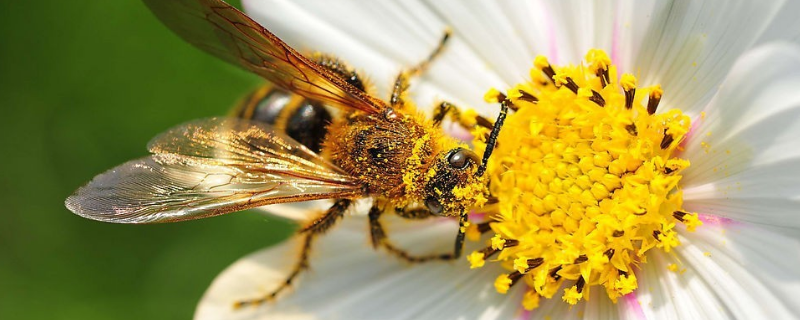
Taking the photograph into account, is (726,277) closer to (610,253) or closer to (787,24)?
(610,253)

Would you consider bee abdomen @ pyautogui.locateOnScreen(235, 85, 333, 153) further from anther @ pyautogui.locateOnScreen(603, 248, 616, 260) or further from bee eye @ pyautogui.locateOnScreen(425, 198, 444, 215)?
anther @ pyautogui.locateOnScreen(603, 248, 616, 260)

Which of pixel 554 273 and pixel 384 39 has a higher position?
pixel 384 39

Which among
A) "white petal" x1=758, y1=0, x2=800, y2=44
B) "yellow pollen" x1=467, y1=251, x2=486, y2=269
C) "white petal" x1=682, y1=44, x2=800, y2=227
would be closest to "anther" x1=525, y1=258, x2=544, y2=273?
"yellow pollen" x1=467, y1=251, x2=486, y2=269

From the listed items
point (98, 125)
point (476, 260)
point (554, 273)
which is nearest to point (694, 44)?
point (554, 273)

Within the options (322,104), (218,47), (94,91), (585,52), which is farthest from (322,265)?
(94,91)

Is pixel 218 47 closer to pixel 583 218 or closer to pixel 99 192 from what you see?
pixel 99 192

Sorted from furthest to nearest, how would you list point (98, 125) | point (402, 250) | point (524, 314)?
1. point (98, 125)
2. point (402, 250)
3. point (524, 314)
